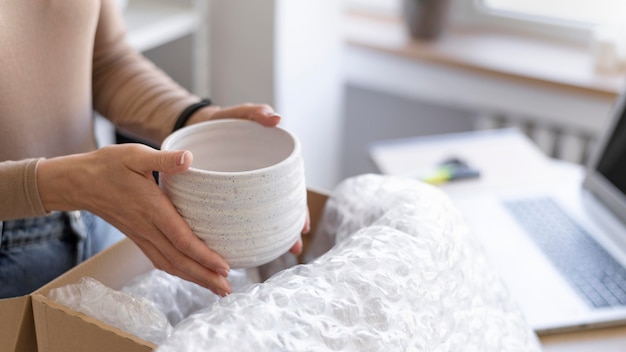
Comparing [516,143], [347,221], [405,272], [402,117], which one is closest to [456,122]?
[402,117]

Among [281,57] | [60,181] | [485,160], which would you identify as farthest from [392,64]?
[60,181]

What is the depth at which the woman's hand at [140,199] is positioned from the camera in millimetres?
640

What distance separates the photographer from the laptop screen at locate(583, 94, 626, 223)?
1200mm

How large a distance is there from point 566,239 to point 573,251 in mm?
34

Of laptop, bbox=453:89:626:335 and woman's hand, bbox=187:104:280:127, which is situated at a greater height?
woman's hand, bbox=187:104:280:127

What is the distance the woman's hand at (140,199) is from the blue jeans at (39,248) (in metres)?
0.16

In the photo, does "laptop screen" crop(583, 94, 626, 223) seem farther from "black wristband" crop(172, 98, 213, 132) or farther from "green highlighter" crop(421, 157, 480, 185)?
"black wristband" crop(172, 98, 213, 132)

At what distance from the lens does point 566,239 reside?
1124 millimetres

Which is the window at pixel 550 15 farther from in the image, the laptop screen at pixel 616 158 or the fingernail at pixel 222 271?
the fingernail at pixel 222 271

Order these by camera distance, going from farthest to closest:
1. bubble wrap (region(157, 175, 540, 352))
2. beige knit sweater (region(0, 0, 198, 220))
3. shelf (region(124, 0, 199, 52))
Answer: shelf (region(124, 0, 199, 52)) < beige knit sweater (region(0, 0, 198, 220)) < bubble wrap (region(157, 175, 540, 352))

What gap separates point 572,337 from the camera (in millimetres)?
937

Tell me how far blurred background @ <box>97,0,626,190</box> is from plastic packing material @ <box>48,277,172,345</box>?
87 centimetres

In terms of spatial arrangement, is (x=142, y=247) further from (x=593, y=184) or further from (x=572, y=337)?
(x=593, y=184)

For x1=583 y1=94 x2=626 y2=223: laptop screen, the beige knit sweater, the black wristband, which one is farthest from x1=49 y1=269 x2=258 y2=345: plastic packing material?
x1=583 y1=94 x2=626 y2=223: laptop screen
